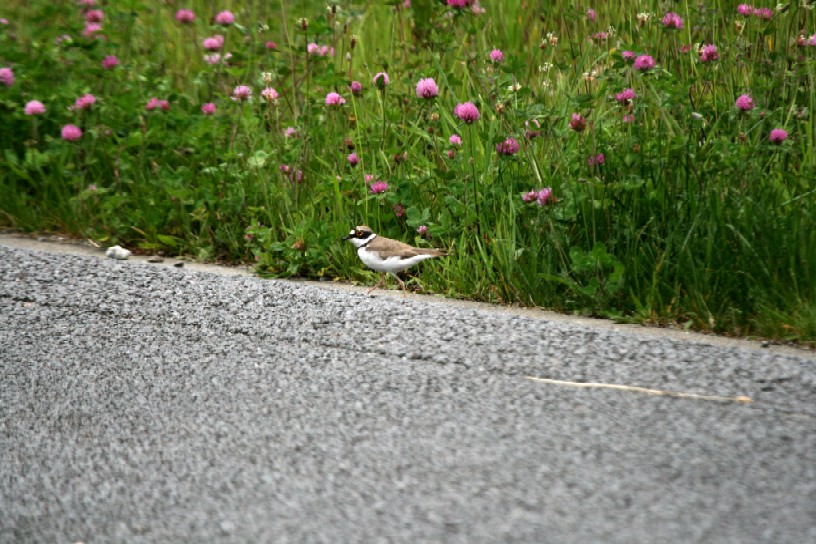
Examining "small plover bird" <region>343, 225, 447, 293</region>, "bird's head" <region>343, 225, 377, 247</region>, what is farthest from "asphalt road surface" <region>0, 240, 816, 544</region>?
"bird's head" <region>343, 225, 377, 247</region>

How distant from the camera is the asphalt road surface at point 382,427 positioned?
250 centimetres

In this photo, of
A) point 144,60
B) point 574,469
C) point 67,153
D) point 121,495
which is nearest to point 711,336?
point 574,469

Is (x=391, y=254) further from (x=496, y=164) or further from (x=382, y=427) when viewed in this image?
(x=382, y=427)

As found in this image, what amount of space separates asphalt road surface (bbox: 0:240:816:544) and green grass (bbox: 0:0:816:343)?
0.32 metres

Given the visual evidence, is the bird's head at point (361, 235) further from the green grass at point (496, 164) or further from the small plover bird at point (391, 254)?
the green grass at point (496, 164)

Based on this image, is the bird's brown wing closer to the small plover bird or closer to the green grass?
the small plover bird

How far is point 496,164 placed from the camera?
4.77m

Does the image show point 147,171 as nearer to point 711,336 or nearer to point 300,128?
point 300,128

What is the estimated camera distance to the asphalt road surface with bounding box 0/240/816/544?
8.21 ft

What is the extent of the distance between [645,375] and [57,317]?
2.38 m

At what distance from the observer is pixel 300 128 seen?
5.45 meters

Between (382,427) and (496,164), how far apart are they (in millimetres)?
2038

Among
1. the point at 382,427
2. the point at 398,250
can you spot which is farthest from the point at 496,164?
the point at 382,427

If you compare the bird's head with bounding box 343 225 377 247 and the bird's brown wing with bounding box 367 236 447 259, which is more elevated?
the bird's brown wing with bounding box 367 236 447 259
